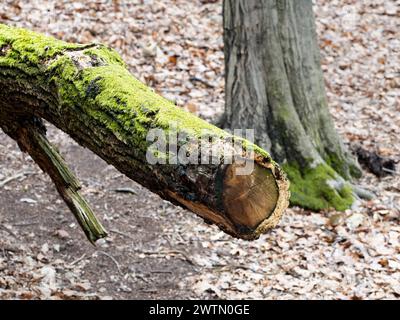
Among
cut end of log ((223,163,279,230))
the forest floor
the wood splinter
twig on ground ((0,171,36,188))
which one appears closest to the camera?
cut end of log ((223,163,279,230))

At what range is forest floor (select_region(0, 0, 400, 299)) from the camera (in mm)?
4902

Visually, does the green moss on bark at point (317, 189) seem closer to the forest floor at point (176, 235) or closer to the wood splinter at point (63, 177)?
the forest floor at point (176, 235)

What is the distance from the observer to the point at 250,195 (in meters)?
2.38

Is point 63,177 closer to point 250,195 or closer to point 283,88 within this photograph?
point 250,195

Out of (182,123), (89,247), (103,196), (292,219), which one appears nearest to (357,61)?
(292,219)

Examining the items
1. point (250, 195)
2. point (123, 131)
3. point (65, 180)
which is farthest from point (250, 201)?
point (65, 180)

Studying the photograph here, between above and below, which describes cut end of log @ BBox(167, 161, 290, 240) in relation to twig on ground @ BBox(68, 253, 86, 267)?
above

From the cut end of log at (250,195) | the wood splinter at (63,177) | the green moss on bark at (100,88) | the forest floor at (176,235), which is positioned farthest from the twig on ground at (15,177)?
the cut end of log at (250,195)

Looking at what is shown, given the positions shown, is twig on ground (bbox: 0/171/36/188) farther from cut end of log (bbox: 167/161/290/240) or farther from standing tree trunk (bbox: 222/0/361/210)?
Result: cut end of log (bbox: 167/161/290/240)

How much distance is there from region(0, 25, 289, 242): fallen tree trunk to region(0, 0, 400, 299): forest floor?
128 cm

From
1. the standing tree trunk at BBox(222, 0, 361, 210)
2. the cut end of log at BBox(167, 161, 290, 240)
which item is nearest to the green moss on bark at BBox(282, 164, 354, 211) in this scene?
the standing tree trunk at BBox(222, 0, 361, 210)

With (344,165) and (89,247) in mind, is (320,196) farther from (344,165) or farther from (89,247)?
(89,247)

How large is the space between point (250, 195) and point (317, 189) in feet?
12.5

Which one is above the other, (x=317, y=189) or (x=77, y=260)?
(x=317, y=189)
